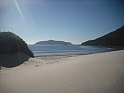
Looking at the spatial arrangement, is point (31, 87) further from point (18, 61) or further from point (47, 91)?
point (18, 61)

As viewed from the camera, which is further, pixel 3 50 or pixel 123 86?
pixel 3 50

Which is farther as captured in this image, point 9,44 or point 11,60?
point 9,44

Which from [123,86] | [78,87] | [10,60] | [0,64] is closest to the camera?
[123,86]

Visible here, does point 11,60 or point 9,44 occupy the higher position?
point 9,44

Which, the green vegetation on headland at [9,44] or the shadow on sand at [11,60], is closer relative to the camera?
the shadow on sand at [11,60]

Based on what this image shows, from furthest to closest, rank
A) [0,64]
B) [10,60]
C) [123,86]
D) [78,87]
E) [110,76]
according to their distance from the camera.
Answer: [10,60], [0,64], [110,76], [78,87], [123,86]

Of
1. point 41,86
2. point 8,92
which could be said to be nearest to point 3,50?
point 8,92

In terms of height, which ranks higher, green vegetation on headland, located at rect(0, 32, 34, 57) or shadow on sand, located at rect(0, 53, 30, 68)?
green vegetation on headland, located at rect(0, 32, 34, 57)

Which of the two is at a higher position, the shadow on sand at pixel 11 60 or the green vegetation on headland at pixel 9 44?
the green vegetation on headland at pixel 9 44

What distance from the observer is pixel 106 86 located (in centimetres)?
512

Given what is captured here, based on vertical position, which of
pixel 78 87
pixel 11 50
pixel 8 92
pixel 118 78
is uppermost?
pixel 11 50

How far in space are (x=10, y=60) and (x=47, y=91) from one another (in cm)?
1032

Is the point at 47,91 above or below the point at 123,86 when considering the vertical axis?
below

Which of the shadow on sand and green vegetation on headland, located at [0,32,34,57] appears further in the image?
green vegetation on headland, located at [0,32,34,57]
